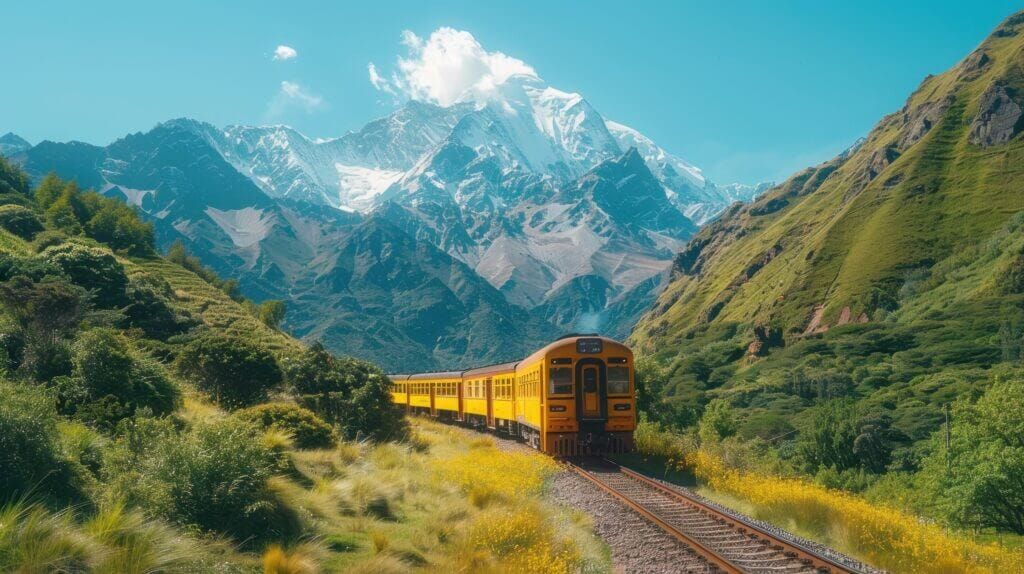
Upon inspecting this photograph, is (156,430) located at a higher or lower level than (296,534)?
higher

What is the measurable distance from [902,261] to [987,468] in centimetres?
10307

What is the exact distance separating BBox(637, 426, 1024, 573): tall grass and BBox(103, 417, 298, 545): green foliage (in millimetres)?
9493

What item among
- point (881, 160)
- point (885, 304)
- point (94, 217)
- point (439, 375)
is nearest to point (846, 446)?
point (439, 375)

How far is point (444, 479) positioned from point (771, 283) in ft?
491

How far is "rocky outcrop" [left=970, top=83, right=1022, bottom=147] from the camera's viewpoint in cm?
14475

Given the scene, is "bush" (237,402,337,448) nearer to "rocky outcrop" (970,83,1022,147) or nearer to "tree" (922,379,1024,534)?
"tree" (922,379,1024,534)

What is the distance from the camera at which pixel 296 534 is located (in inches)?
433

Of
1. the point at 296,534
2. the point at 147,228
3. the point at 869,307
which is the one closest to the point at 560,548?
the point at 296,534

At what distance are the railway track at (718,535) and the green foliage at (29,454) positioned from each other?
9.52 metres

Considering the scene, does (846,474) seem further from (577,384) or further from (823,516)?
(823,516)

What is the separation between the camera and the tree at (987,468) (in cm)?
3256

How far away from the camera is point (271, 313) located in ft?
371

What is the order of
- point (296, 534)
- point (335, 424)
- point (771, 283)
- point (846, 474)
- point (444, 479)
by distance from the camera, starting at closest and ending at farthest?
point (296, 534), point (444, 479), point (335, 424), point (846, 474), point (771, 283)

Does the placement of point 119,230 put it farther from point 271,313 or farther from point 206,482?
point 206,482
